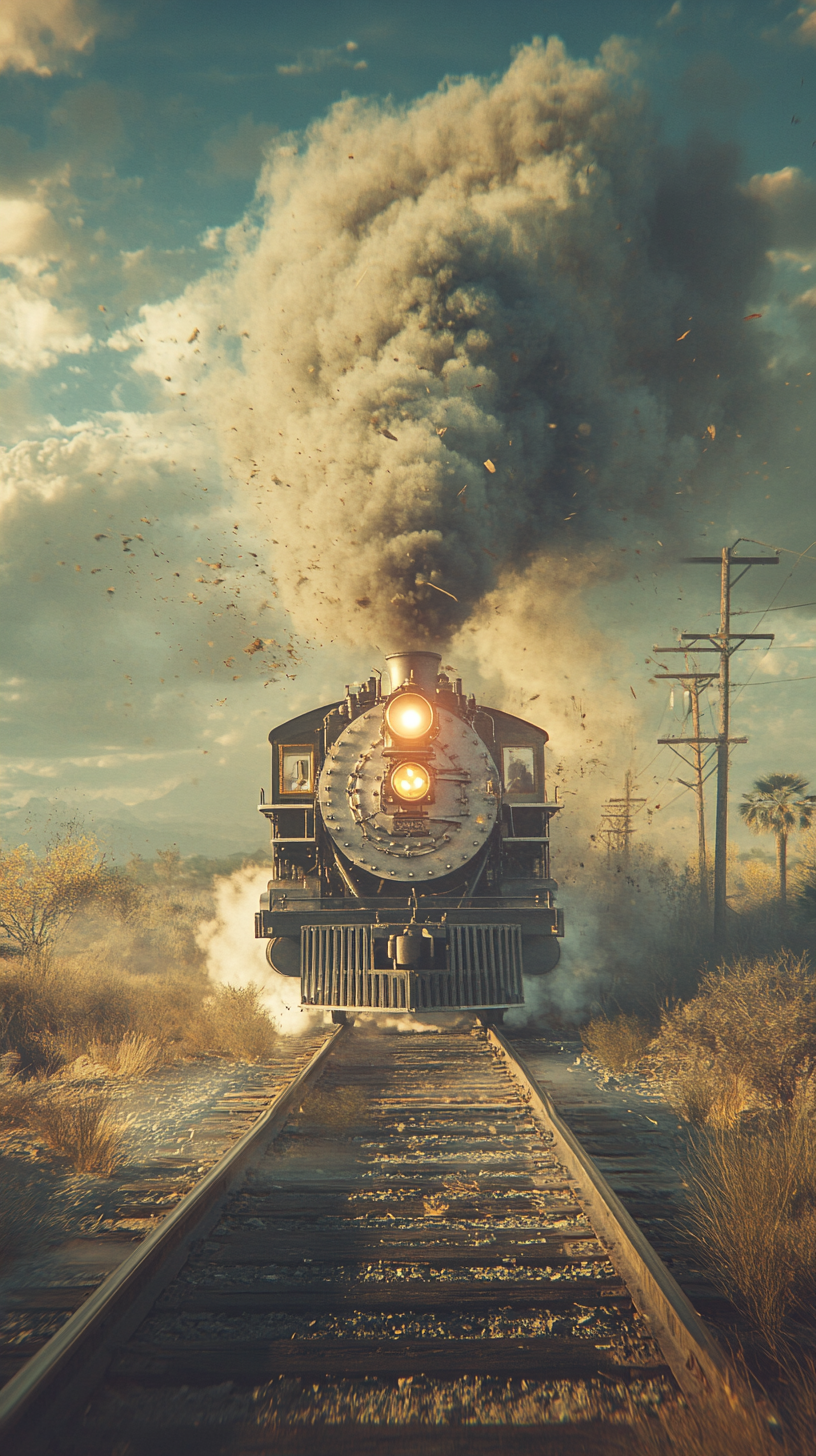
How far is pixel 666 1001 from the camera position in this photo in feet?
30.9

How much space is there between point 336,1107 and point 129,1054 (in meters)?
2.99

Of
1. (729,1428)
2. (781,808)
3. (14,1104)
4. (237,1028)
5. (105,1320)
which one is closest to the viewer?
(729,1428)

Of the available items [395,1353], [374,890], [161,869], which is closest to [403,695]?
[374,890]

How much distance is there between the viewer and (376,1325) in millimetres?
2828

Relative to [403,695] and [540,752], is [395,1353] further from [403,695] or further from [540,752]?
[540,752]

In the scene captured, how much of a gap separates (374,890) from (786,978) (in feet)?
15.1

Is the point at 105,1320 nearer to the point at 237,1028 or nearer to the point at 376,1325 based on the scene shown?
the point at 376,1325

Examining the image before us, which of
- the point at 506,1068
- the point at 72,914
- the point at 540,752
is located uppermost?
the point at 540,752

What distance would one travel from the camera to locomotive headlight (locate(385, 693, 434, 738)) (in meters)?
7.90

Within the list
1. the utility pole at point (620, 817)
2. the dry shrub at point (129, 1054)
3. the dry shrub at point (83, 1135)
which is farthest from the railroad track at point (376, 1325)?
the utility pole at point (620, 817)

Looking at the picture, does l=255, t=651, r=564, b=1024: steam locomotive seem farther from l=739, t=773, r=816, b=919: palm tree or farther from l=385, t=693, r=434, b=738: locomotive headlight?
l=739, t=773, r=816, b=919: palm tree

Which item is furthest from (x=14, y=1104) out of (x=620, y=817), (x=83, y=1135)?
(x=620, y=817)

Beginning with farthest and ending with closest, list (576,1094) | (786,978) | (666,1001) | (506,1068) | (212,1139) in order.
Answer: (666,1001)
(786,978)
(506,1068)
(576,1094)
(212,1139)

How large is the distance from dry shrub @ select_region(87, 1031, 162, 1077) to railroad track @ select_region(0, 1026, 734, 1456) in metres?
3.42
